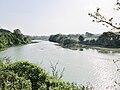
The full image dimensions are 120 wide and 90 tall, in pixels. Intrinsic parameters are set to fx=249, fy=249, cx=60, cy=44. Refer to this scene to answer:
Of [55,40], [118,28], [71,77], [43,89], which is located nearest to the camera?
[118,28]

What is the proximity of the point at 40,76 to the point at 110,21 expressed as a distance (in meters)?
10.1

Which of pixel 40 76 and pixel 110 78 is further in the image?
pixel 110 78

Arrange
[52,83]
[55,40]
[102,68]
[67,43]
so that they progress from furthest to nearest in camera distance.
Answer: [55,40] < [67,43] < [102,68] < [52,83]

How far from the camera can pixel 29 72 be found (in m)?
12.4

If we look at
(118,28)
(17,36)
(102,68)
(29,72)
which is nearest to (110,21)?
(118,28)

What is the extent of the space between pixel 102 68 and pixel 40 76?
25248 millimetres

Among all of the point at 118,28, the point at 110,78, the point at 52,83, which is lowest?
the point at 110,78

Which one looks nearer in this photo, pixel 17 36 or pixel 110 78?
pixel 110 78

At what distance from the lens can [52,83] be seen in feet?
38.4

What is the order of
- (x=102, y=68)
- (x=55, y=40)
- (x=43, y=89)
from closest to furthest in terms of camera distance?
1. (x=43, y=89)
2. (x=102, y=68)
3. (x=55, y=40)

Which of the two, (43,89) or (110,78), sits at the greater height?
(43,89)

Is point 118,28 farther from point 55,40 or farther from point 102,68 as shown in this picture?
point 55,40

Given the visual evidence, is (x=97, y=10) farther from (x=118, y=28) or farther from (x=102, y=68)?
(x=102, y=68)

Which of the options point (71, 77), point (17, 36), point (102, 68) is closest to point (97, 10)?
point (71, 77)
